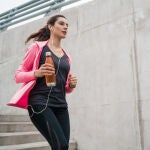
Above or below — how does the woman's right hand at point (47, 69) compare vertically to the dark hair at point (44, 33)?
below

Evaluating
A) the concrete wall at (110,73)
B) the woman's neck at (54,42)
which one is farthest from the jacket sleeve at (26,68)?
the concrete wall at (110,73)

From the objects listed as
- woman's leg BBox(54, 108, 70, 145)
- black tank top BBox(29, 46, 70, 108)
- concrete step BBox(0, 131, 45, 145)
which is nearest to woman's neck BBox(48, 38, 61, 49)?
black tank top BBox(29, 46, 70, 108)

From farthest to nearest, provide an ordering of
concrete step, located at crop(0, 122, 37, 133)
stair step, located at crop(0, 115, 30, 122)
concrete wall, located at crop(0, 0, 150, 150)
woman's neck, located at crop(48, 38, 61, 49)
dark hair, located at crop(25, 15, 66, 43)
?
stair step, located at crop(0, 115, 30, 122), concrete step, located at crop(0, 122, 37, 133), concrete wall, located at crop(0, 0, 150, 150), dark hair, located at crop(25, 15, 66, 43), woman's neck, located at crop(48, 38, 61, 49)

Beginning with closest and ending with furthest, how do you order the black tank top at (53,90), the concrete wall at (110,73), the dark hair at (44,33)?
the black tank top at (53,90) → the dark hair at (44,33) → the concrete wall at (110,73)

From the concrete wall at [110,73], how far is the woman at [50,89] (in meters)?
1.62

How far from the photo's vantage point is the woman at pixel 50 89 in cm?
195

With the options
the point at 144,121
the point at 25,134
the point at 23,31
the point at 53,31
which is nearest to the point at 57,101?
the point at 53,31

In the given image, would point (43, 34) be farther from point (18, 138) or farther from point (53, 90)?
point (18, 138)

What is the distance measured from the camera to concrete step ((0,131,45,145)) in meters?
3.71

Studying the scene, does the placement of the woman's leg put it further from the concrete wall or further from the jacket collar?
the concrete wall

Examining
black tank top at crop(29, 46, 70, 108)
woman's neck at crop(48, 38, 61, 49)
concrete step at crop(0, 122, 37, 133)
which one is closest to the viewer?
black tank top at crop(29, 46, 70, 108)

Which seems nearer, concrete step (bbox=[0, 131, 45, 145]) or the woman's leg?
the woman's leg

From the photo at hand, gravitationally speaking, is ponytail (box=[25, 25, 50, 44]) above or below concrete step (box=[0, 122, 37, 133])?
above

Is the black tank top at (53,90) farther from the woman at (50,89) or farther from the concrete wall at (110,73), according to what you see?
the concrete wall at (110,73)
